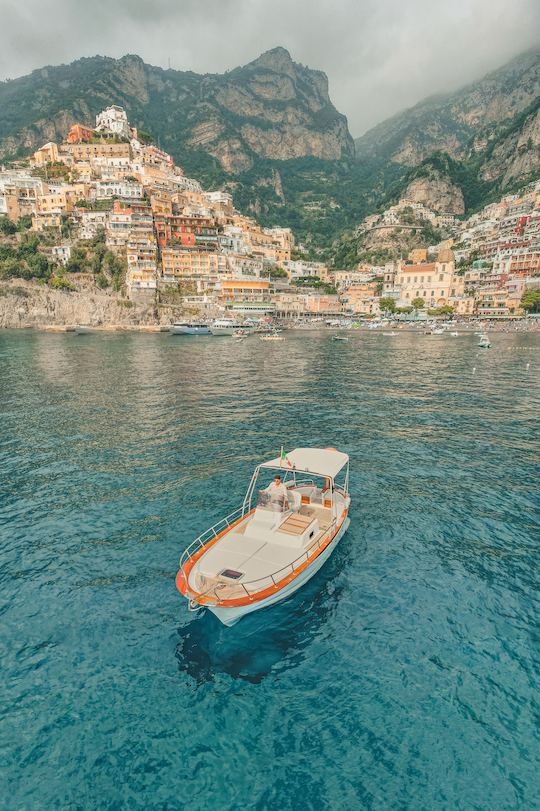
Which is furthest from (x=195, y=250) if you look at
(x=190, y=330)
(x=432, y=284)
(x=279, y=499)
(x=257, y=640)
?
(x=257, y=640)

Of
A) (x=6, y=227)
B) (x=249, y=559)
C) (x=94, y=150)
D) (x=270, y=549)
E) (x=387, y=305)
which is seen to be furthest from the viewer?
(x=94, y=150)

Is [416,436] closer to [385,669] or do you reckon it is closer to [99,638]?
[385,669]

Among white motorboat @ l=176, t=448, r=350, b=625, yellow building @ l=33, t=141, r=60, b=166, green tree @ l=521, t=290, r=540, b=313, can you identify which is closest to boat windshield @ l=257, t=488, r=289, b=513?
white motorboat @ l=176, t=448, r=350, b=625

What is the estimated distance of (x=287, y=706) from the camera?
10086 millimetres

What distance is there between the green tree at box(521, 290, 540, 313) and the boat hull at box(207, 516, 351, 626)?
147 meters

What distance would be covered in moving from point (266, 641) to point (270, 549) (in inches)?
110

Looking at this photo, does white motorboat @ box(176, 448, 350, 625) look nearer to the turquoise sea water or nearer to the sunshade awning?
the sunshade awning

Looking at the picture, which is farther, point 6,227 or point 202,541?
point 6,227

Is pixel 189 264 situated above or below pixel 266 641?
above

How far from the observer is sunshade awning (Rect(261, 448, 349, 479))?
1669cm

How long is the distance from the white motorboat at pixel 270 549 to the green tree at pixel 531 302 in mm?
143656

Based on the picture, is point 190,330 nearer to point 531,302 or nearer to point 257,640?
point 257,640

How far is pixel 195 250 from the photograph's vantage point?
136 m

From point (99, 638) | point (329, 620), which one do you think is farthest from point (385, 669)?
point (99, 638)
